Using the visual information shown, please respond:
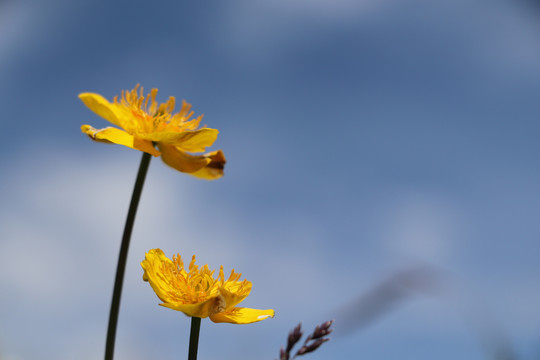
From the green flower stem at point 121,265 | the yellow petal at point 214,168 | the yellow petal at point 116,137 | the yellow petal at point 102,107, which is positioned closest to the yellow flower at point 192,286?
the green flower stem at point 121,265

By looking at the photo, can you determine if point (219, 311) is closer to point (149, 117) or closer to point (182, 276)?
point (182, 276)

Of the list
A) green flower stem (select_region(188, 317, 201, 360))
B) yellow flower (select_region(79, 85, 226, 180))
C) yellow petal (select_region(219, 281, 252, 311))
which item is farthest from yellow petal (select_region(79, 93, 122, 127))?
green flower stem (select_region(188, 317, 201, 360))

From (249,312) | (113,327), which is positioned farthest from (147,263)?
Result: (249,312)

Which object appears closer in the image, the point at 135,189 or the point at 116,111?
the point at 135,189

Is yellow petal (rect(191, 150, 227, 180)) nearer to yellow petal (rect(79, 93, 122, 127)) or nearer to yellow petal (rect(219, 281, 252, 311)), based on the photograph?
yellow petal (rect(79, 93, 122, 127))

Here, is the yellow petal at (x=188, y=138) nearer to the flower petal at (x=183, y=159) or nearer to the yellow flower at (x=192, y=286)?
the flower petal at (x=183, y=159)

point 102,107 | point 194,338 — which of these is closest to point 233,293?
point 194,338
